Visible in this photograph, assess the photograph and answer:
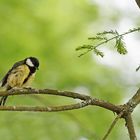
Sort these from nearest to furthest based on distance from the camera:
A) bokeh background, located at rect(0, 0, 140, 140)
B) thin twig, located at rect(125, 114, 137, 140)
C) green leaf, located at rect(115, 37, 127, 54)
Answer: thin twig, located at rect(125, 114, 137, 140) → green leaf, located at rect(115, 37, 127, 54) → bokeh background, located at rect(0, 0, 140, 140)

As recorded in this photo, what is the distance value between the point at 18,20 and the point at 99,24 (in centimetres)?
99

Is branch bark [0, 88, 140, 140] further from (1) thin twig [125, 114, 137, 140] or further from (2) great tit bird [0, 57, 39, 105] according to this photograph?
(2) great tit bird [0, 57, 39, 105]

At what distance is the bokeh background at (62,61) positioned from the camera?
3.73 metres

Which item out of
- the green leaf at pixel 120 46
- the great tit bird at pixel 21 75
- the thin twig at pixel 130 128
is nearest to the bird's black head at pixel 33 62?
the great tit bird at pixel 21 75

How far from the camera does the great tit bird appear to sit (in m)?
1.85

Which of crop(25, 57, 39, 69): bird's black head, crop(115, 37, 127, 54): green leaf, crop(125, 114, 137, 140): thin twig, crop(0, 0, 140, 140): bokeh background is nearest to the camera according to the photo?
crop(125, 114, 137, 140): thin twig

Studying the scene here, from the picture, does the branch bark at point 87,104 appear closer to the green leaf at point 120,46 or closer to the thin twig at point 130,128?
the thin twig at point 130,128

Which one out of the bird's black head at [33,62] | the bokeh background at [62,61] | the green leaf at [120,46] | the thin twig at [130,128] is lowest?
the thin twig at [130,128]

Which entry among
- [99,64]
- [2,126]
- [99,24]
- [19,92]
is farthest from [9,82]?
[99,24]

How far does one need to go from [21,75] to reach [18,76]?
0.06 ft

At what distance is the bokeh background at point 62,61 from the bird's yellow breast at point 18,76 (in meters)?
1.60

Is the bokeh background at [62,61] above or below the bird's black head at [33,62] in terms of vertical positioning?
above

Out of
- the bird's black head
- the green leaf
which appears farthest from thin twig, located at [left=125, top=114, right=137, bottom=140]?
the bird's black head

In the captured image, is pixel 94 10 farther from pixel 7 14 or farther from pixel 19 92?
Answer: pixel 19 92
